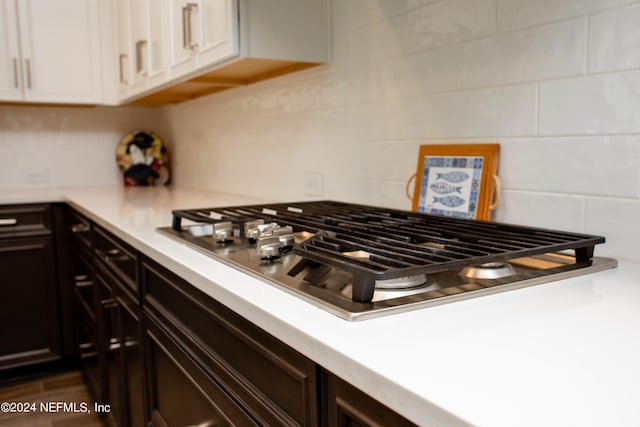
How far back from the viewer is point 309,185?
195 centimetres

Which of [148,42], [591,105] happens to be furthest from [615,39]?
[148,42]

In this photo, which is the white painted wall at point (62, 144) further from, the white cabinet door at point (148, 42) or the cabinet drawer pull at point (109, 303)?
the cabinet drawer pull at point (109, 303)

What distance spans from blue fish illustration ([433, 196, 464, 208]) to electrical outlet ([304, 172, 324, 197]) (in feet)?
2.01

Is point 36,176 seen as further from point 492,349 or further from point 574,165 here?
point 492,349

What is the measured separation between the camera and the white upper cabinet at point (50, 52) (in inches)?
107

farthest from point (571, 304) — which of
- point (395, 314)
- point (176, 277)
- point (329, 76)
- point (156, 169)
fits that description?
point (156, 169)

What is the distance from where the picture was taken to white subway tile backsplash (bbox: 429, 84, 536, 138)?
1.15 m

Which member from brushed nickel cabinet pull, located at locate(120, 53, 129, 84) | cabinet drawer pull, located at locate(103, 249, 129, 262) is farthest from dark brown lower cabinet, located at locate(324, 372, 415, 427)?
brushed nickel cabinet pull, located at locate(120, 53, 129, 84)

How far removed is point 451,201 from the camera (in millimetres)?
1306

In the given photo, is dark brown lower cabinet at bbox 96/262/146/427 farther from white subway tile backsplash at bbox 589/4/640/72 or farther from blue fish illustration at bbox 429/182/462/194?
white subway tile backsplash at bbox 589/4/640/72

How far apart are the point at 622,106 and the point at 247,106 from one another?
163cm

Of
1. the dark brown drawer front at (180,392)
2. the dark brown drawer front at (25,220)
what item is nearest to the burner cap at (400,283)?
the dark brown drawer front at (180,392)

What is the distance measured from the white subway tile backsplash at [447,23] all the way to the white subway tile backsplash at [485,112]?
→ 131 mm

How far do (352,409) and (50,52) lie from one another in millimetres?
2867
